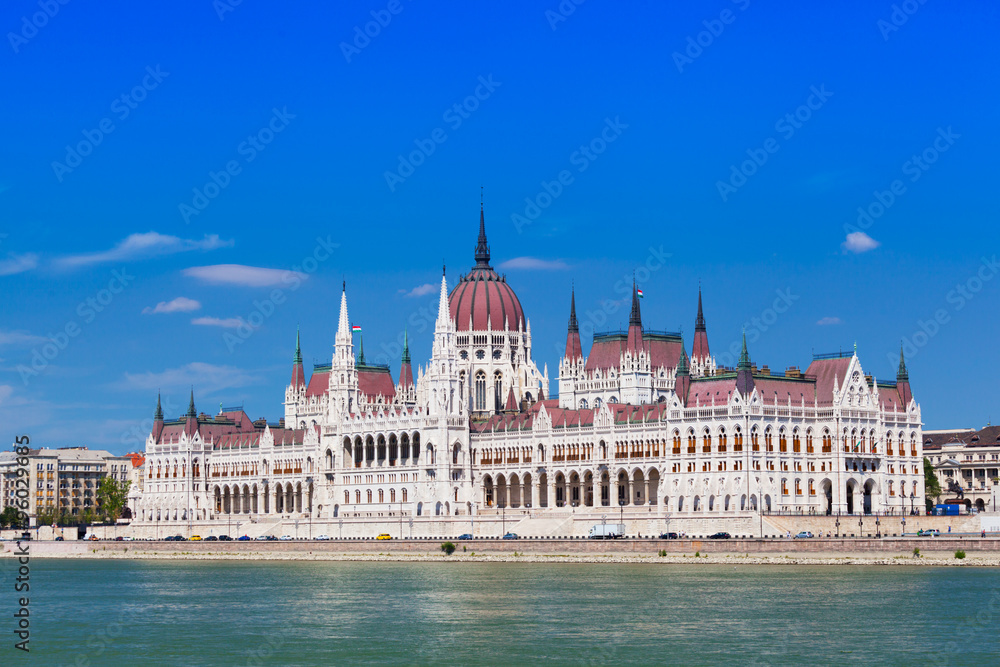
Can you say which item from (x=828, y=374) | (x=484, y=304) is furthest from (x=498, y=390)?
(x=828, y=374)

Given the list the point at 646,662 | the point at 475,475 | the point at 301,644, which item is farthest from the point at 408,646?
the point at 475,475

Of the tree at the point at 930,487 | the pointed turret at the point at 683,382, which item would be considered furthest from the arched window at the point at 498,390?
the tree at the point at 930,487

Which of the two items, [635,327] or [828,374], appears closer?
[828,374]

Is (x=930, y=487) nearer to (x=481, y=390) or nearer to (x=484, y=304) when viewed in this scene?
(x=481, y=390)

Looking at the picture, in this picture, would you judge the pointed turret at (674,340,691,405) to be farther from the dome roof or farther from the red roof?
the dome roof

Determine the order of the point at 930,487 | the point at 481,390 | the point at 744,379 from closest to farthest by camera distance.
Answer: the point at 744,379
the point at 930,487
the point at 481,390

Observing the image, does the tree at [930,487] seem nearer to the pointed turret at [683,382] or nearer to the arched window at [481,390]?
the pointed turret at [683,382]

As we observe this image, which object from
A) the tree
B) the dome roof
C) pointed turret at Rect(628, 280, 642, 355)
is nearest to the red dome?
the dome roof
